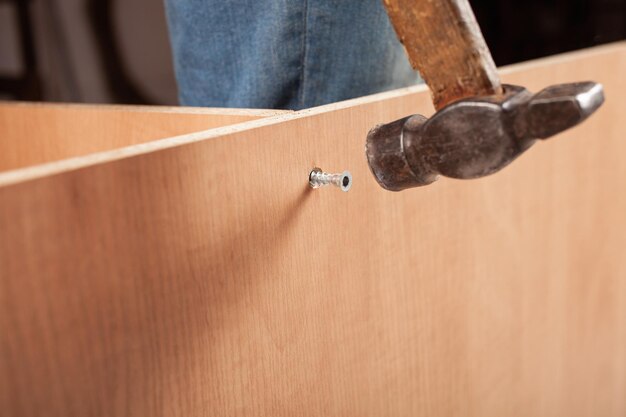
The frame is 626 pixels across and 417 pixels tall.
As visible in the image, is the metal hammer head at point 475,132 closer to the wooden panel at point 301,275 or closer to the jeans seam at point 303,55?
the wooden panel at point 301,275

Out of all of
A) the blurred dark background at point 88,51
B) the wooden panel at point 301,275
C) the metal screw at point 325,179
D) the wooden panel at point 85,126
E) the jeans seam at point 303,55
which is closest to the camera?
the wooden panel at point 301,275

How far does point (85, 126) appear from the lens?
75 cm

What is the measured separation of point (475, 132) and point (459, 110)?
0.7 inches

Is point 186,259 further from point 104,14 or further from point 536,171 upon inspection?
point 104,14

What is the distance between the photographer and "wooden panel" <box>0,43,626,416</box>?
41cm

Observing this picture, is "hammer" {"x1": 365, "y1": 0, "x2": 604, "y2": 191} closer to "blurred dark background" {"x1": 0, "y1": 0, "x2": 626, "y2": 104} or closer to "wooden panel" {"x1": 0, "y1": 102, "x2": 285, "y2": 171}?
"wooden panel" {"x1": 0, "y1": 102, "x2": 285, "y2": 171}

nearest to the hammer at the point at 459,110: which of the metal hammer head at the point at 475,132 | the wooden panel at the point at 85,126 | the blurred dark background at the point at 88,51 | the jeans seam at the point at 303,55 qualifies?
the metal hammer head at the point at 475,132

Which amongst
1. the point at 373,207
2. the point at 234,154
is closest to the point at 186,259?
the point at 234,154

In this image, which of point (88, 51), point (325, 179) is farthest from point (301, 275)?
point (88, 51)

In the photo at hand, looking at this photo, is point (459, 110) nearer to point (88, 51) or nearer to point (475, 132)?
point (475, 132)

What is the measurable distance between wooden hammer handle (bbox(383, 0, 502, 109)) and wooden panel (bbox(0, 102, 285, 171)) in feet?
0.45

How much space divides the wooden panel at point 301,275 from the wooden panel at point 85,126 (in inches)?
4.3

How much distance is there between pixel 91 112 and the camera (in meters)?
0.73

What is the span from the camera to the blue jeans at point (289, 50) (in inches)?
31.3
